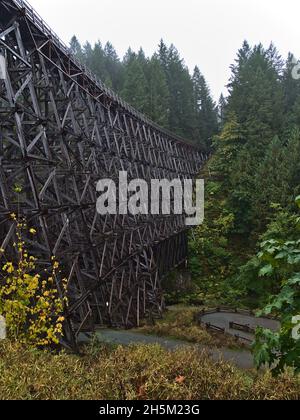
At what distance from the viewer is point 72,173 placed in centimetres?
1433

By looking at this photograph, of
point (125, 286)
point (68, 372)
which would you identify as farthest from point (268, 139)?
point (68, 372)

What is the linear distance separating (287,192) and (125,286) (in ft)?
65.8

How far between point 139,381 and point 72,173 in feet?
33.9

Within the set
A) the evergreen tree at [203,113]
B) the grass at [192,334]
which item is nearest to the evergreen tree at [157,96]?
the evergreen tree at [203,113]

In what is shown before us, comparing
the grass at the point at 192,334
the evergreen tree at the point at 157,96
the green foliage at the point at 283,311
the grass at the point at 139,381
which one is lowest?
the grass at the point at 192,334

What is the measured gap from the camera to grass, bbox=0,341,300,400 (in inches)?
186

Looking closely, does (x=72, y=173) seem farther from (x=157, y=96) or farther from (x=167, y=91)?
(x=167, y=91)

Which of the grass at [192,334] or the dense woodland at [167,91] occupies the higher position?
the dense woodland at [167,91]

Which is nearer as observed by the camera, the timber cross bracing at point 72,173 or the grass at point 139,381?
the grass at point 139,381

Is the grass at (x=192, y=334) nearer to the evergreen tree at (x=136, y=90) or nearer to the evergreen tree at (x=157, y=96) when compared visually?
the evergreen tree at (x=157, y=96)

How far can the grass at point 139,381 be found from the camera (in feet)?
15.5

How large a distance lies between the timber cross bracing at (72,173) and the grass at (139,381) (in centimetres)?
480

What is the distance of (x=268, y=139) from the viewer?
4366 cm

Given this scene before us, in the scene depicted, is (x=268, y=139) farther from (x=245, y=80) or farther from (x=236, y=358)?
(x=236, y=358)
